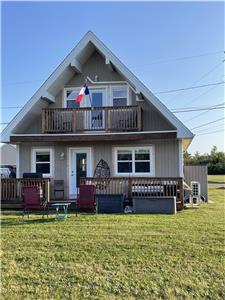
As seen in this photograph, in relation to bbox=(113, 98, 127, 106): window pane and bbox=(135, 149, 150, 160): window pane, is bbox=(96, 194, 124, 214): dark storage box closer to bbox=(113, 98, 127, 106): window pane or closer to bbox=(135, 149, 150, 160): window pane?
bbox=(135, 149, 150, 160): window pane

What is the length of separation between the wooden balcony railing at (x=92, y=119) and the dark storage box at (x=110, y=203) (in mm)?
3623

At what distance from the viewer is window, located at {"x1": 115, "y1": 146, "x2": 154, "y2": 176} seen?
15.5 m

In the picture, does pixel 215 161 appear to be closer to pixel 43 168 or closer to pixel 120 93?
pixel 120 93

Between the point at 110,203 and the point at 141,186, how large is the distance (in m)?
1.67

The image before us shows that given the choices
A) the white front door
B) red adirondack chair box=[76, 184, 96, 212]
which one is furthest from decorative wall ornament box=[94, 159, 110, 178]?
red adirondack chair box=[76, 184, 96, 212]

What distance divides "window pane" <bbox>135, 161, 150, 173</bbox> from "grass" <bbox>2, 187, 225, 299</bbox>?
593 centimetres

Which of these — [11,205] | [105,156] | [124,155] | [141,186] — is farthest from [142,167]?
[11,205]

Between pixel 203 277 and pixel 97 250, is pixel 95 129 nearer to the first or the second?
pixel 97 250

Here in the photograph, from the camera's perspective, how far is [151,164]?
15.4m

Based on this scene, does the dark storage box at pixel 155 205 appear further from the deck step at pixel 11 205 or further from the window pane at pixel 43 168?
the window pane at pixel 43 168

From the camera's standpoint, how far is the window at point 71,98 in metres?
16.5

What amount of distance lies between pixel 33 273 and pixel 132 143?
10.2m

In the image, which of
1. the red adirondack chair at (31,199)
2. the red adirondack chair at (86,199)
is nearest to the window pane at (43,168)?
the red adirondack chair at (31,199)

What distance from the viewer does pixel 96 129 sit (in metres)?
15.3
